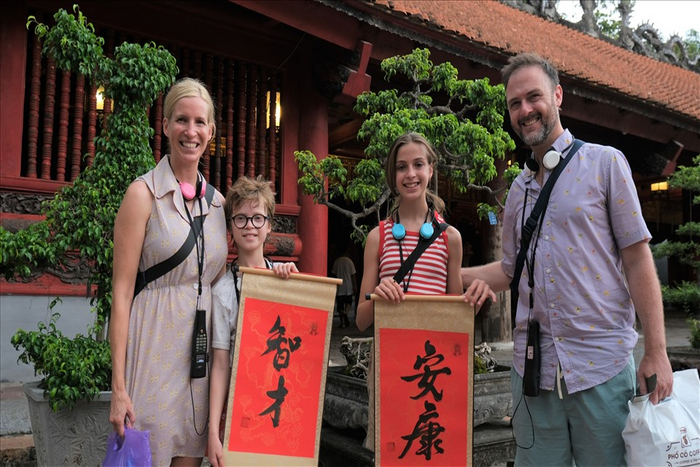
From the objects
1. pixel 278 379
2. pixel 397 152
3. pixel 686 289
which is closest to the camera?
pixel 278 379

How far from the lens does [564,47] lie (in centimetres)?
1057

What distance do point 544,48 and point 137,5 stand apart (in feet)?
21.9

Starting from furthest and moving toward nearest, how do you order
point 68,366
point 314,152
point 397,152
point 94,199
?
point 314,152
point 94,199
point 68,366
point 397,152

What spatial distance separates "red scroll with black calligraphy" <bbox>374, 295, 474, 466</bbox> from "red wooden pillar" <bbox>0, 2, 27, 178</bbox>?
4.50 meters

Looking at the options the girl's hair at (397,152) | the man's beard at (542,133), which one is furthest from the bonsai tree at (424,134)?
the man's beard at (542,133)

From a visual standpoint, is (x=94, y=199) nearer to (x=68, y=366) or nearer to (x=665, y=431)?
(x=68, y=366)

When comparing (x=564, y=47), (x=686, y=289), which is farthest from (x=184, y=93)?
(x=564, y=47)

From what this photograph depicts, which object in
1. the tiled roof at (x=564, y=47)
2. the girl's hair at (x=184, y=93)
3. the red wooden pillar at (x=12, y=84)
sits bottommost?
the girl's hair at (x=184, y=93)

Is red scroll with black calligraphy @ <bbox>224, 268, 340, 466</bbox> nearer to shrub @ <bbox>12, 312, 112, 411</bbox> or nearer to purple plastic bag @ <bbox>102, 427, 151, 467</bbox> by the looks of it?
purple plastic bag @ <bbox>102, 427, 151, 467</bbox>

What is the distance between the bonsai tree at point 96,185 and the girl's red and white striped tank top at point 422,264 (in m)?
1.82

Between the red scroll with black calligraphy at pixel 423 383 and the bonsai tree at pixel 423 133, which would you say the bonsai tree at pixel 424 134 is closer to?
the bonsai tree at pixel 423 133

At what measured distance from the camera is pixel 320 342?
239 centimetres

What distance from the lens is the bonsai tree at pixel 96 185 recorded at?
10.7 ft

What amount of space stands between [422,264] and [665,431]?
1.06 m
